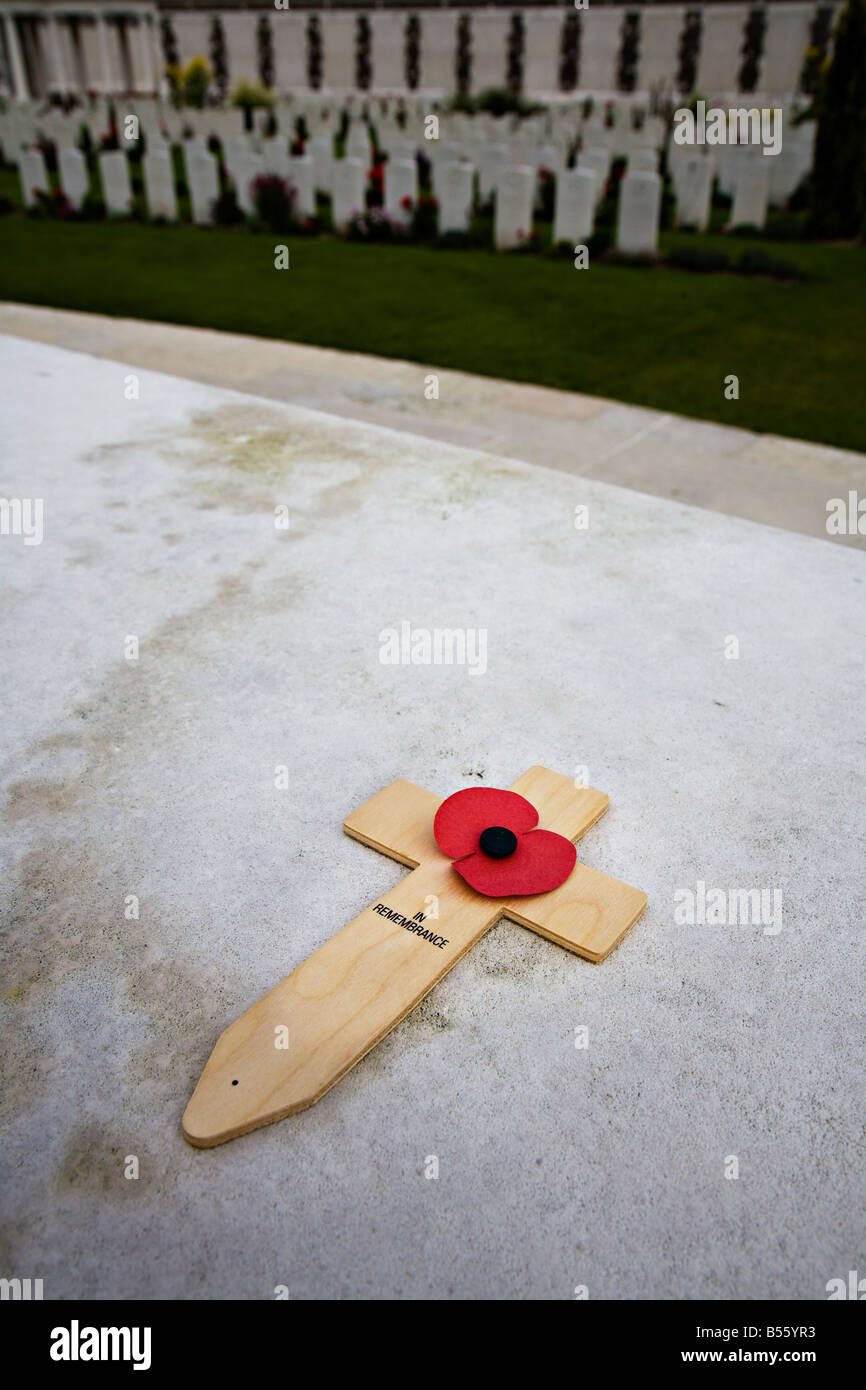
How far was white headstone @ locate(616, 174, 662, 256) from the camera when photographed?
10.8 meters

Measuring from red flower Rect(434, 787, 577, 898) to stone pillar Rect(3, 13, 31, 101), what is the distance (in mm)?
43581

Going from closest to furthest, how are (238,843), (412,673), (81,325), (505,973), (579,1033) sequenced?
(579,1033), (505,973), (238,843), (412,673), (81,325)

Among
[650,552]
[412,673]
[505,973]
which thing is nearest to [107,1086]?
[505,973]

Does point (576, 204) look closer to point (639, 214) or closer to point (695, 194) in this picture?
point (639, 214)

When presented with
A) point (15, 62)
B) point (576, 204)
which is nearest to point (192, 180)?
point (576, 204)

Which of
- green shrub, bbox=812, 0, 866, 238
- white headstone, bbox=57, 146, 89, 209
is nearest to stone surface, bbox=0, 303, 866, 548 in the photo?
white headstone, bbox=57, 146, 89, 209

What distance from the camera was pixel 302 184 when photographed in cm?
1366

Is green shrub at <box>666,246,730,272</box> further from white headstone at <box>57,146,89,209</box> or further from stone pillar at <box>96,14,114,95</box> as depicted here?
stone pillar at <box>96,14,114,95</box>

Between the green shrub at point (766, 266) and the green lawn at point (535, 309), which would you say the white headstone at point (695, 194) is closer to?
the green lawn at point (535, 309)

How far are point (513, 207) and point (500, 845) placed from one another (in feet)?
35.9

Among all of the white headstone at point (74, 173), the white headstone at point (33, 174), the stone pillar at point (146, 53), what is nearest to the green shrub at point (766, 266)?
the white headstone at point (74, 173)

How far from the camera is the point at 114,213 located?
48.9 ft

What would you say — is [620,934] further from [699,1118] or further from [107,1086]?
[107,1086]

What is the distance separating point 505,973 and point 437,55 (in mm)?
40396
